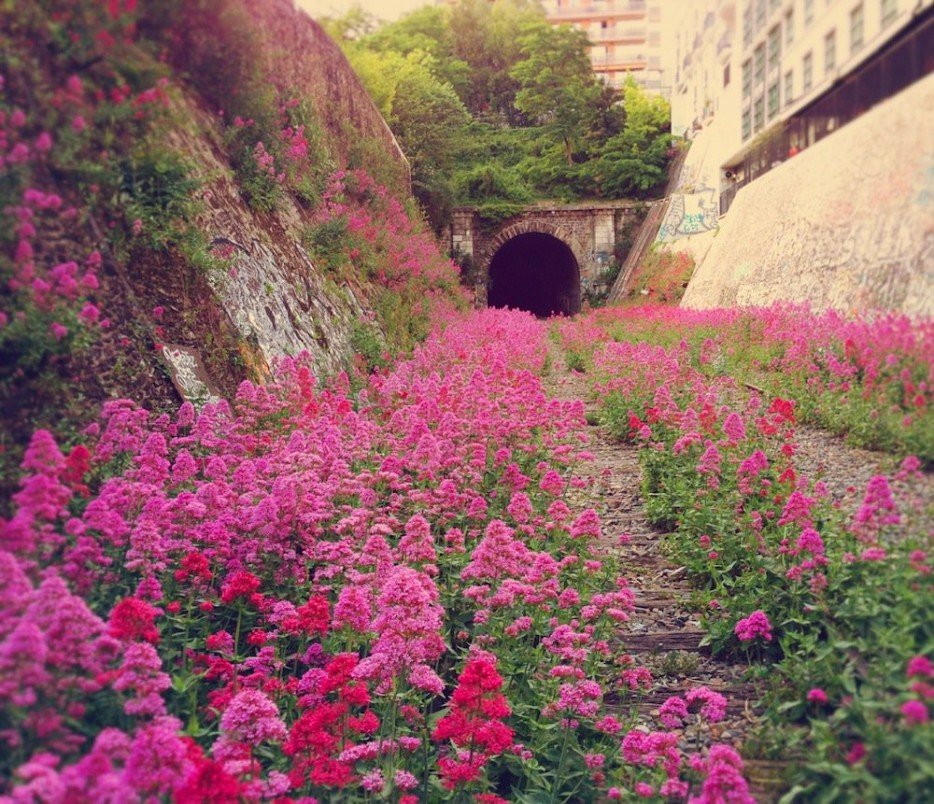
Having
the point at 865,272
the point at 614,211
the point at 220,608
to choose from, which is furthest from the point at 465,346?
the point at 614,211

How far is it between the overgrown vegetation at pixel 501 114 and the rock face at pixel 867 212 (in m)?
19.5

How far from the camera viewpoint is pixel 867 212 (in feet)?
8.46

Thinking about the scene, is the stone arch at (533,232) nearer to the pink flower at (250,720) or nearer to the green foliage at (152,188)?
the green foliage at (152,188)

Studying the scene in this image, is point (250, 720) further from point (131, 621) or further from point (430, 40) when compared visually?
point (430, 40)

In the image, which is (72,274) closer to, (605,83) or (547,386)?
(547,386)

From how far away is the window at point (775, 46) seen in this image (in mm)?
2918

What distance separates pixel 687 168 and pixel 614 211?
3379mm

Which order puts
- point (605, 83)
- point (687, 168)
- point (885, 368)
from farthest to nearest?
1. point (605, 83)
2. point (687, 168)
3. point (885, 368)

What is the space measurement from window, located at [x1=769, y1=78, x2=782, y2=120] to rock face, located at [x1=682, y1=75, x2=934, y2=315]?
0.22 meters

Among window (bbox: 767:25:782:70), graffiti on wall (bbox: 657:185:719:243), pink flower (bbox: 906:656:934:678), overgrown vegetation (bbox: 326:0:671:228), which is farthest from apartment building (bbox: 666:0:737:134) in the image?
pink flower (bbox: 906:656:934:678)

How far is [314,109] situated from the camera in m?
11.7

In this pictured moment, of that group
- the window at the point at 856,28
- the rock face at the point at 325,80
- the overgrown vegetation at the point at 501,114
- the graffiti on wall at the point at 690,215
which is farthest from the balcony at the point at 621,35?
the window at the point at 856,28

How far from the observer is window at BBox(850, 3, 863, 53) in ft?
7.68

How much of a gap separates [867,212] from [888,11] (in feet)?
1.96
